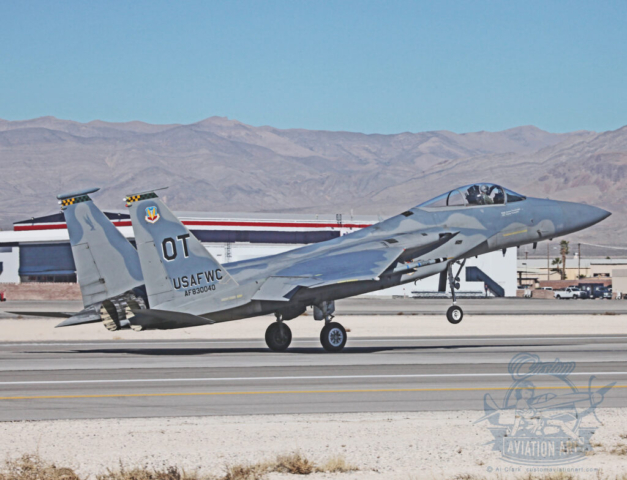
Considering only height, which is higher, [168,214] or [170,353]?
[168,214]

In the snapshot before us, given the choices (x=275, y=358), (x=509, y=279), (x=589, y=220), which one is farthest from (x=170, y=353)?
(x=509, y=279)

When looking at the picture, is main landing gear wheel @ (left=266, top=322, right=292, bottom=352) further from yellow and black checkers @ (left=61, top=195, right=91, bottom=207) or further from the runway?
yellow and black checkers @ (left=61, top=195, right=91, bottom=207)

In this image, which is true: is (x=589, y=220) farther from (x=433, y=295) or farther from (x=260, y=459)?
(x=433, y=295)

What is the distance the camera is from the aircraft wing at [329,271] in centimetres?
2097

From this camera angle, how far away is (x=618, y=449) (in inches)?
412

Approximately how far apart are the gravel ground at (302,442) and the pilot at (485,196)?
38.9 feet

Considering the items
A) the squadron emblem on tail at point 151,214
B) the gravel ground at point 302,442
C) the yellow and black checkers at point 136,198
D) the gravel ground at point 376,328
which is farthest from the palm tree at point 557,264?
the gravel ground at point 302,442

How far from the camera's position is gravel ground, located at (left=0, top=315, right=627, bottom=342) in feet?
106

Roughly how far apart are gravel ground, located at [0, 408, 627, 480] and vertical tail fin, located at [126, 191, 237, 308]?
26.3 feet

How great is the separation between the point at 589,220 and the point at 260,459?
1810 cm

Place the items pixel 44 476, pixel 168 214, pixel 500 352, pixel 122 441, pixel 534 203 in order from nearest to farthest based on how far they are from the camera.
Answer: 1. pixel 44 476
2. pixel 122 441
3. pixel 168 214
4. pixel 500 352
5. pixel 534 203

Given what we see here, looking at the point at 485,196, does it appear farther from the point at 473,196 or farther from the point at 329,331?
the point at 329,331
